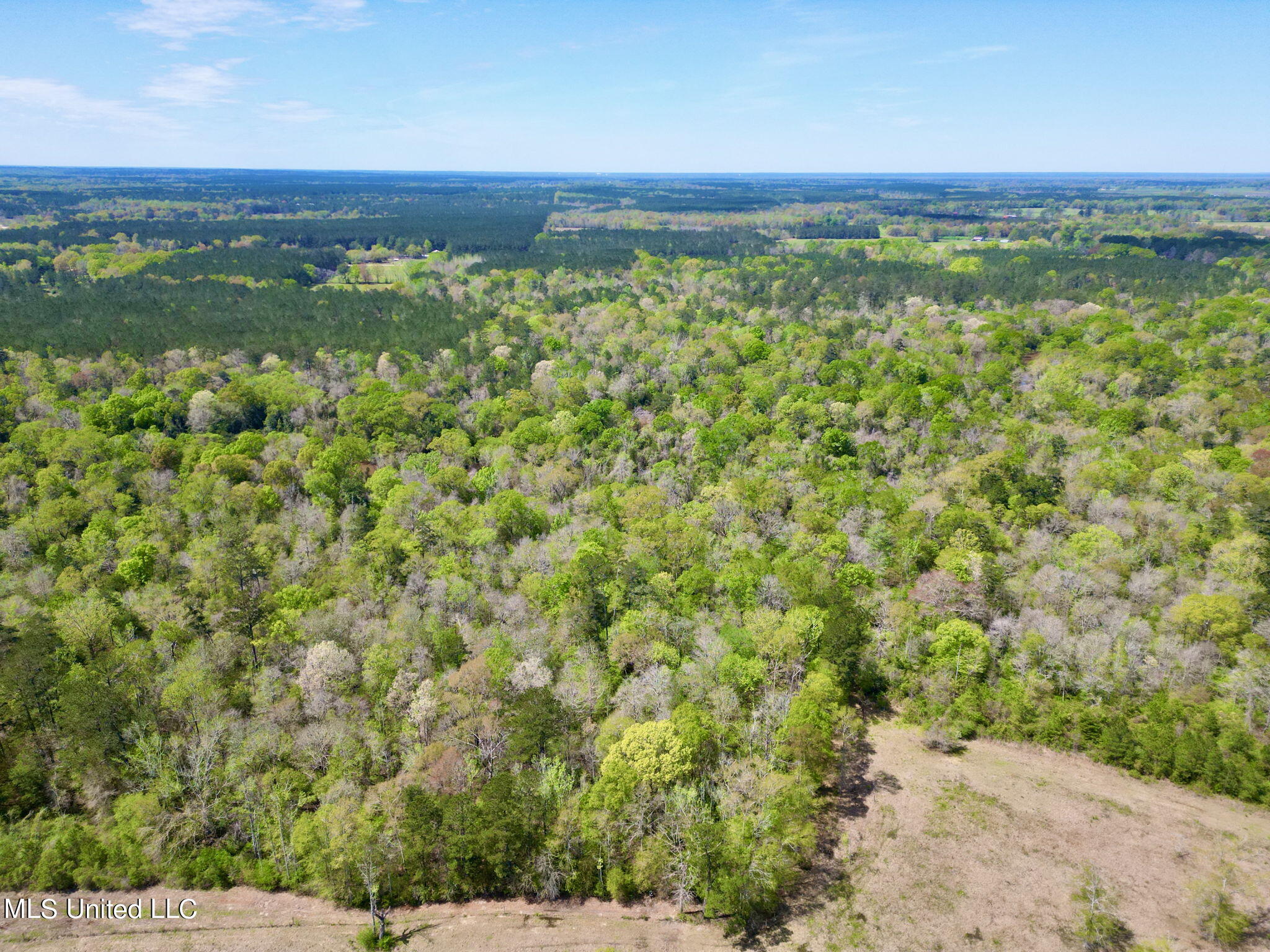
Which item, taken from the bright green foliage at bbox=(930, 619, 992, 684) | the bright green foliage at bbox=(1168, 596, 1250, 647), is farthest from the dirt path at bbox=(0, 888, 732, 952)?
the bright green foliage at bbox=(1168, 596, 1250, 647)

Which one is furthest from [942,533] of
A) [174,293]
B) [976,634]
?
[174,293]

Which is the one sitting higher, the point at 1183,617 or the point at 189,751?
the point at 1183,617

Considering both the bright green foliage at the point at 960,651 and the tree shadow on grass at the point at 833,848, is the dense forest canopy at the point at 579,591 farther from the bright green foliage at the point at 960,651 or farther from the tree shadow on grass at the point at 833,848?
the tree shadow on grass at the point at 833,848

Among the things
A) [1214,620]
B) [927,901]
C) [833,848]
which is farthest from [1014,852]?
[1214,620]

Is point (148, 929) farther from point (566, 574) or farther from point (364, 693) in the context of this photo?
point (566, 574)

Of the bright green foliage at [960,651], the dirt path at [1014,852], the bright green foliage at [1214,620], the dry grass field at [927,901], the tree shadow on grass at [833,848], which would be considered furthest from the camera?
the bright green foliage at [960,651]

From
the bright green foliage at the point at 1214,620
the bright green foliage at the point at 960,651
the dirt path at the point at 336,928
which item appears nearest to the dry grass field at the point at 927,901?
the dirt path at the point at 336,928

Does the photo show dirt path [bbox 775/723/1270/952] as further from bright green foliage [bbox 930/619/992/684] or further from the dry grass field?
bright green foliage [bbox 930/619/992/684]
